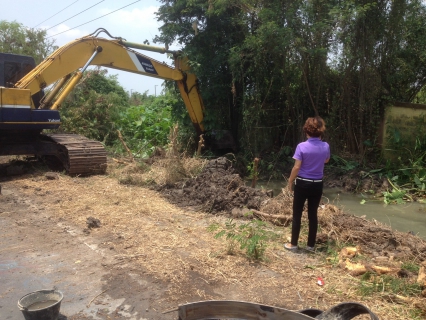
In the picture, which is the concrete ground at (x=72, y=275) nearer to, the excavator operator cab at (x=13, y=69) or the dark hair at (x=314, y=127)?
the dark hair at (x=314, y=127)

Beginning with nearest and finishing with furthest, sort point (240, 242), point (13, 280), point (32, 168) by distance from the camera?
point (13, 280)
point (240, 242)
point (32, 168)

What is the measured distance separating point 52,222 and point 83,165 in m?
3.30

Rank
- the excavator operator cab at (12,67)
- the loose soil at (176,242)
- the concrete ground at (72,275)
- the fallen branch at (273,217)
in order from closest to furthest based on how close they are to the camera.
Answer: the concrete ground at (72,275) → the loose soil at (176,242) → the fallen branch at (273,217) → the excavator operator cab at (12,67)

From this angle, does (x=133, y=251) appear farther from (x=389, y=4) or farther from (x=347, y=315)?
(x=389, y=4)

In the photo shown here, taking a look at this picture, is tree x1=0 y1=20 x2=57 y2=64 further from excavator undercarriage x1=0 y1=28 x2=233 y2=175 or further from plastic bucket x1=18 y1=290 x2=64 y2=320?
plastic bucket x1=18 y1=290 x2=64 y2=320

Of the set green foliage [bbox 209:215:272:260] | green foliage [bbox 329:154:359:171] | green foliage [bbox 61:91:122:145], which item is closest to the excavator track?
green foliage [bbox 61:91:122:145]

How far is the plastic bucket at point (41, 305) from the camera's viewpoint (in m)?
3.40

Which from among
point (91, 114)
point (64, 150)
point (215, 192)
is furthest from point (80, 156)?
point (91, 114)

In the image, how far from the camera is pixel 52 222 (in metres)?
6.39

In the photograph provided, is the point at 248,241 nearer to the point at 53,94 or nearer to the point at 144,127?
the point at 53,94

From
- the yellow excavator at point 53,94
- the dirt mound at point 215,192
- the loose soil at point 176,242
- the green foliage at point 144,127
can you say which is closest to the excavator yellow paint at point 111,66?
the yellow excavator at point 53,94

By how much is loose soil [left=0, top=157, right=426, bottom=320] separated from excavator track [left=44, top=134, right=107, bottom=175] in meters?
0.46

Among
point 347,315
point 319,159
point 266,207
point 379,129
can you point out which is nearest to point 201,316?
point 347,315

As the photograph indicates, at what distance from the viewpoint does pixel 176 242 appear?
5.57 metres
